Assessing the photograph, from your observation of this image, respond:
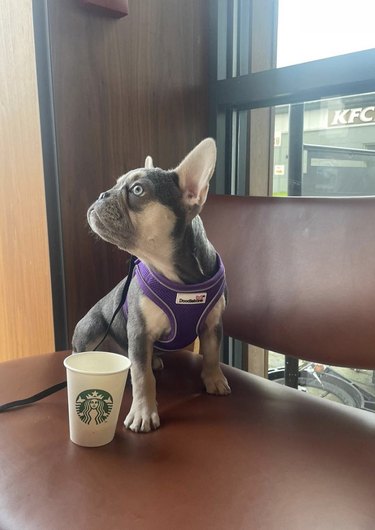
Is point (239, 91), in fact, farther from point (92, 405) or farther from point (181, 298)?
point (92, 405)

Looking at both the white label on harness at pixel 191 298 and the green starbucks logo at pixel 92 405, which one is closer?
the green starbucks logo at pixel 92 405

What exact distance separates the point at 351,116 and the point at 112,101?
61cm

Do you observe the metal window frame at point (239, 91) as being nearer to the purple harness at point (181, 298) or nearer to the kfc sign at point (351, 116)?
the kfc sign at point (351, 116)

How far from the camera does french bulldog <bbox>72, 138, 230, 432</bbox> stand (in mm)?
890

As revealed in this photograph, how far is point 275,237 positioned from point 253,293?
13 centimetres

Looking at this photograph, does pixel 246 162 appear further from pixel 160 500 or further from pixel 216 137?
pixel 160 500

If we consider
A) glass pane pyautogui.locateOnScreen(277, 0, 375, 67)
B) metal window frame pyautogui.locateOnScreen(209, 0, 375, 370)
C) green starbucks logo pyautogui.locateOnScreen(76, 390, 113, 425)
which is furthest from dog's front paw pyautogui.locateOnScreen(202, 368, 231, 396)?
glass pane pyautogui.locateOnScreen(277, 0, 375, 67)

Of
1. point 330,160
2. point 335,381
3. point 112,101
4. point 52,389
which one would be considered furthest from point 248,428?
point 112,101

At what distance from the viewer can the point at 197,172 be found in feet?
3.00

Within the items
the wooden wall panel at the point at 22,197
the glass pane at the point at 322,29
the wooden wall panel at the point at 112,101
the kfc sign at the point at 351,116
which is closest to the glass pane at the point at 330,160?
the kfc sign at the point at 351,116

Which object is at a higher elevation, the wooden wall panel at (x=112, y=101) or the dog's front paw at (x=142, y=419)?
the wooden wall panel at (x=112, y=101)

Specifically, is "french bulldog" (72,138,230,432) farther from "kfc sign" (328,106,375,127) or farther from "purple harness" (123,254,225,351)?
"kfc sign" (328,106,375,127)

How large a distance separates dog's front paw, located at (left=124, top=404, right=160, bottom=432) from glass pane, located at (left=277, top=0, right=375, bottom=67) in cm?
91

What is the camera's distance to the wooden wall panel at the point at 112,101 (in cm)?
120
